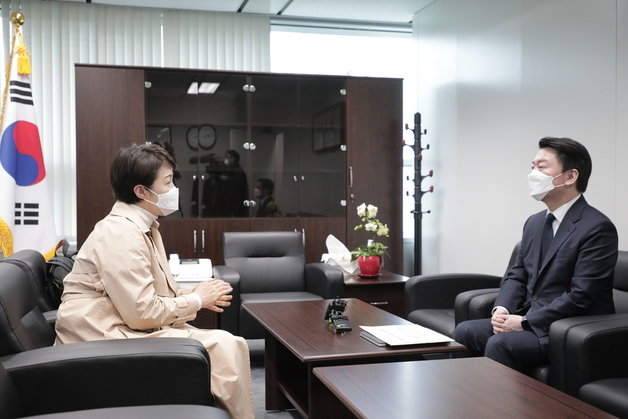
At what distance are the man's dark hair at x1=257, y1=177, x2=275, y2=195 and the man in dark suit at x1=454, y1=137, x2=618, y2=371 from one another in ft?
8.83

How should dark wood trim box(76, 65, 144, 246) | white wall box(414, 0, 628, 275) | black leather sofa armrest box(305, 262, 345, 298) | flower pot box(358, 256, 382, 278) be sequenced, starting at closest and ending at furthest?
white wall box(414, 0, 628, 275) < black leather sofa armrest box(305, 262, 345, 298) < flower pot box(358, 256, 382, 278) < dark wood trim box(76, 65, 144, 246)

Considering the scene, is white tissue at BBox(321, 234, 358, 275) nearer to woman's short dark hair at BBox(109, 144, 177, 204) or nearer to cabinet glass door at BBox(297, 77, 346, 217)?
cabinet glass door at BBox(297, 77, 346, 217)

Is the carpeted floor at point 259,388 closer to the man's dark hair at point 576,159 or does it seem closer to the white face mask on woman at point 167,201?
the white face mask on woman at point 167,201

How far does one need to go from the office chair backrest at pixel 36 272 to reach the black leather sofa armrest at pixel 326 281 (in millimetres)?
1973

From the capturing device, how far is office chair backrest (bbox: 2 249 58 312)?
96.1 inches

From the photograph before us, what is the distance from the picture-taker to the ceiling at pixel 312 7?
5.75m

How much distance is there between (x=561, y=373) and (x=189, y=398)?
1414 millimetres

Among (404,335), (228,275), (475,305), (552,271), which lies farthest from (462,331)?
(228,275)

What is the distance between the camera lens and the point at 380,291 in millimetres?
4539

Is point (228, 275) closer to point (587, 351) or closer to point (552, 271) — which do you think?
point (552, 271)

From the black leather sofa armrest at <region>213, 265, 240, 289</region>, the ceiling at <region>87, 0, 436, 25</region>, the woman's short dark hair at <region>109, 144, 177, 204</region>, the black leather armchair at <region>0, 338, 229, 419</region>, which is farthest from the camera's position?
the ceiling at <region>87, 0, 436, 25</region>

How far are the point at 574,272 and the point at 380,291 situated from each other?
1.88 metres

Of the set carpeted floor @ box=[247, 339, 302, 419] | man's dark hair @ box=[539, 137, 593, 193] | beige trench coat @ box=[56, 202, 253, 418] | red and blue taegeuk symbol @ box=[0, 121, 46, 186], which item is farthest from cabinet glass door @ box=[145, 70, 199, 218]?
man's dark hair @ box=[539, 137, 593, 193]

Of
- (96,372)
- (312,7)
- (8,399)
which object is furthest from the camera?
(312,7)
